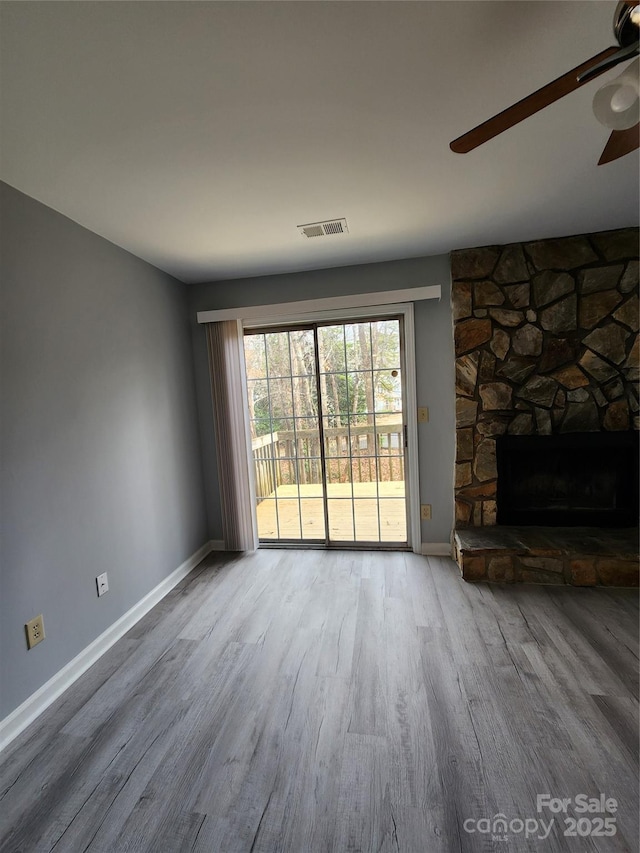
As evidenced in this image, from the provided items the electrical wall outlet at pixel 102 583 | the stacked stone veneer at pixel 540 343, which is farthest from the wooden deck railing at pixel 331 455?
the electrical wall outlet at pixel 102 583

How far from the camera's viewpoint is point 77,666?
6.29ft

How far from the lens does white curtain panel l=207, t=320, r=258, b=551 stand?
10.3 ft

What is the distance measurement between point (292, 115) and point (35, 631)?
2388 mm

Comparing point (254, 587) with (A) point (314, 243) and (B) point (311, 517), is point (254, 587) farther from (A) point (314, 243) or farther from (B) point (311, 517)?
(A) point (314, 243)

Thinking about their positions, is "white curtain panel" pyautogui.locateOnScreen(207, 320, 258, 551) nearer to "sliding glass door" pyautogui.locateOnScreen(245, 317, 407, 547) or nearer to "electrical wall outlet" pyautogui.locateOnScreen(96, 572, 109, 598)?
"sliding glass door" pyautogui.locateOnScreen(245, 317, 407, 547)

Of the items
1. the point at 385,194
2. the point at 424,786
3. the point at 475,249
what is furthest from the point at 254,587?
the point at 475,249

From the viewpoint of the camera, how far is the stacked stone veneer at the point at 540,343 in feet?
8.66

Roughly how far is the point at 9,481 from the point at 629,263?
3871 mm

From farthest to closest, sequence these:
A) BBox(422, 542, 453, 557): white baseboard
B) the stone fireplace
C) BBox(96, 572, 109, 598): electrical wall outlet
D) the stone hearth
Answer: BBox(422, 542, 453, 557): white baseboard → the stone fireplace → the stone hearth → BBox(96, 572, 109, 598): electrical wall outlet

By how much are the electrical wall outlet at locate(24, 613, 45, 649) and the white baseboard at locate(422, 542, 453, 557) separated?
99.7 inches

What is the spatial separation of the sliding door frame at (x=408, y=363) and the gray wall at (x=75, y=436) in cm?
106

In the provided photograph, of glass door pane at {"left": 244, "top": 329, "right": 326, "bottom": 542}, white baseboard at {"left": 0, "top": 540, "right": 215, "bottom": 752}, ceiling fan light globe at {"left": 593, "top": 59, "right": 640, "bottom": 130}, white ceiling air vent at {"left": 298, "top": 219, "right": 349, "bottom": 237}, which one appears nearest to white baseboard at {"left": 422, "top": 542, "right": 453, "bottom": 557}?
glass door pane at {"left": 244, "top": 329, "right": 326, "bottom": 542}

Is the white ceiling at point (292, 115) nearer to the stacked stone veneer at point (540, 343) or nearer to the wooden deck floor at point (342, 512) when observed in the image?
the stacked stone veneer at point (540, 343)

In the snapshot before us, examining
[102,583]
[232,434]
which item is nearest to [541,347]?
[232,434]
